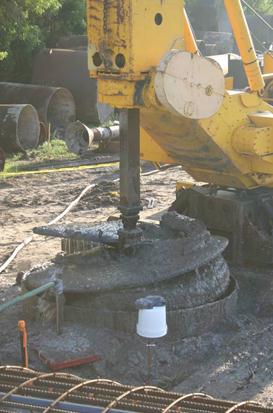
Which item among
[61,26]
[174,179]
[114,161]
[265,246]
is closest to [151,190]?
[174,179]

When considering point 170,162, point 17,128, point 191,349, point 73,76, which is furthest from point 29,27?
point 191,349

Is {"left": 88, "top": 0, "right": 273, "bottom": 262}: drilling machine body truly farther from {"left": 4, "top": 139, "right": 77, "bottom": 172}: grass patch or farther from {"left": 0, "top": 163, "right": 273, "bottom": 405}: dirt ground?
{"left": 4, "top": 139, "right": 77, "bottom": 172}: grass patch

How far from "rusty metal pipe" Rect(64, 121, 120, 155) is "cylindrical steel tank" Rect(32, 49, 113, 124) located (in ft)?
9.02

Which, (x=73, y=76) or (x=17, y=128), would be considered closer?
(x=17, y=128)

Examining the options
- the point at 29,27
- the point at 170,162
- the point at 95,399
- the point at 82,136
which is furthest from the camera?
the point at 29,27

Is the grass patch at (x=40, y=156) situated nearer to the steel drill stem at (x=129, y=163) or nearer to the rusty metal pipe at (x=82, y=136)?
the rusty metal pipe at (x=82, y=136)

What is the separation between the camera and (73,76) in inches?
762

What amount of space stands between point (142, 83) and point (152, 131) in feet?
3.18

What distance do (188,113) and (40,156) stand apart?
9.60 metres

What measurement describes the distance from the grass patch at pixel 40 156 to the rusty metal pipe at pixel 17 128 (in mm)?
224

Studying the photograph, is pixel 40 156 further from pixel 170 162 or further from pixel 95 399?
pixel 95 399

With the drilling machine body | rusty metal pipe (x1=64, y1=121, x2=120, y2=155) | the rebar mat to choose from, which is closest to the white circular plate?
the drilling machine body

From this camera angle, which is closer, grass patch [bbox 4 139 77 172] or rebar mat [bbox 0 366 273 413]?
rebar mat [bbox 0 366 273 413]

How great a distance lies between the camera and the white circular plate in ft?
19.3
